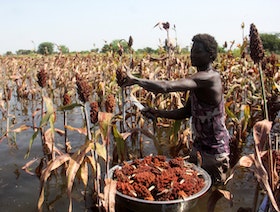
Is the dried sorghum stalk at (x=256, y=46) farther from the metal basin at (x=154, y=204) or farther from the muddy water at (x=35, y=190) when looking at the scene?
the muddy water at (x=35, y=190)

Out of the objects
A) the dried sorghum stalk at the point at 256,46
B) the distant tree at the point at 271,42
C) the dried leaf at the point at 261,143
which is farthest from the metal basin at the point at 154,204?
the distant tree at the point at 271,42

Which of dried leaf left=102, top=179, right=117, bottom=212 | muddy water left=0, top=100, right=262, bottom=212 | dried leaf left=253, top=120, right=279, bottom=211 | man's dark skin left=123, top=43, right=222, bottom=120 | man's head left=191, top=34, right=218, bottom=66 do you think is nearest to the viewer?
dried leaf left=253, top=120, right=279, bottom=211

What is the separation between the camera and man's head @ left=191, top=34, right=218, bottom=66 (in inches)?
94.3

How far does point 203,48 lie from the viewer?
94.6 inches

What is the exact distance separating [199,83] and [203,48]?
30 cm

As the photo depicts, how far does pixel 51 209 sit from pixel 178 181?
1.52 meters

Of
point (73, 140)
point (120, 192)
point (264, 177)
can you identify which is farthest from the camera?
point (73, 140)

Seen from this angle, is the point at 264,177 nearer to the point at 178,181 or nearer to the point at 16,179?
the point at 178,181

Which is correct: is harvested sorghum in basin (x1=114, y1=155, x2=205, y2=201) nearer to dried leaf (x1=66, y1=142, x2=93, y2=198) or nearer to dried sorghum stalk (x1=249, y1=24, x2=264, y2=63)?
dried leaf (x1=66, y1=142, x2=93, y2=198)

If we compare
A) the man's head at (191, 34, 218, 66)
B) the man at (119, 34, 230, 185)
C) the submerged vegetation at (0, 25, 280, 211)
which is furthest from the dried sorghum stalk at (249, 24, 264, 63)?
the man's head at (191, 34, 218, 66)

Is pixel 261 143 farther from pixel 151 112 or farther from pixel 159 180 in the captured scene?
pixel 151 112

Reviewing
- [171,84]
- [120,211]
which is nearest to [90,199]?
[120,211]

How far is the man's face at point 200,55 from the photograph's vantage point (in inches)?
94.9

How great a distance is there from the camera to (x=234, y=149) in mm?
3850
